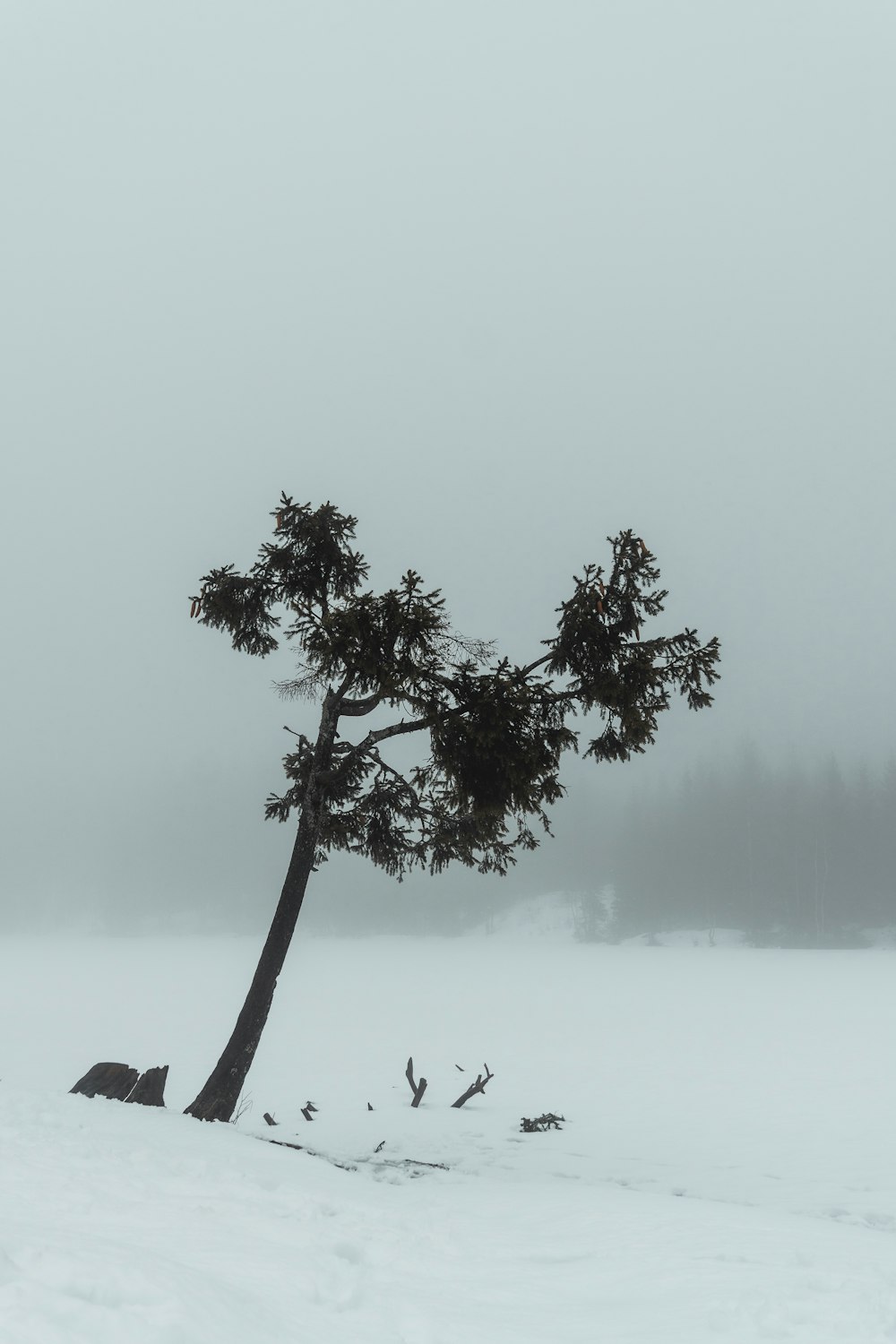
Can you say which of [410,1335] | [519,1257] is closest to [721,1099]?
[519,1257]

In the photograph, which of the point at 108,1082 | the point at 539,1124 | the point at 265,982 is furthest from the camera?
the point at 539,1124

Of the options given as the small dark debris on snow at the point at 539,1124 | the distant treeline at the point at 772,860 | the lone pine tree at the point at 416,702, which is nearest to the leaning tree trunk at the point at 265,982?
the lone pine tree at the point at 416,702

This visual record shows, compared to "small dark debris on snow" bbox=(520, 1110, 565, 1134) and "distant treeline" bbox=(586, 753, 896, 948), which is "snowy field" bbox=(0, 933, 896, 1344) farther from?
"distant treeline" bbox=(586, 753, 896, 948)

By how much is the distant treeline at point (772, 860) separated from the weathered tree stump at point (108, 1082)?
293 feet

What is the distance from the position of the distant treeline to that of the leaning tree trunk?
8789cm

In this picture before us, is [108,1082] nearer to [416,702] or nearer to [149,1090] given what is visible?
[149,1090]

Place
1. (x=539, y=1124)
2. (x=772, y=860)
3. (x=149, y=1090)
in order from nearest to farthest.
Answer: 1. (x=149, y=1090)
2. (x=539, y=1124)
3. (x=772, y=860)

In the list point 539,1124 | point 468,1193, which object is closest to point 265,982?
point 468,1193

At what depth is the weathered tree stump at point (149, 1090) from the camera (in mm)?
12156

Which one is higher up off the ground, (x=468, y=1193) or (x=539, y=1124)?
(x=468, y=1193)

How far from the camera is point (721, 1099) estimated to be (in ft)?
61.7

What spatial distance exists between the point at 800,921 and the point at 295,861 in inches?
3563

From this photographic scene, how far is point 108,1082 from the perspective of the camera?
12.3 meters

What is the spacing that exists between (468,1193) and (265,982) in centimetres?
495
